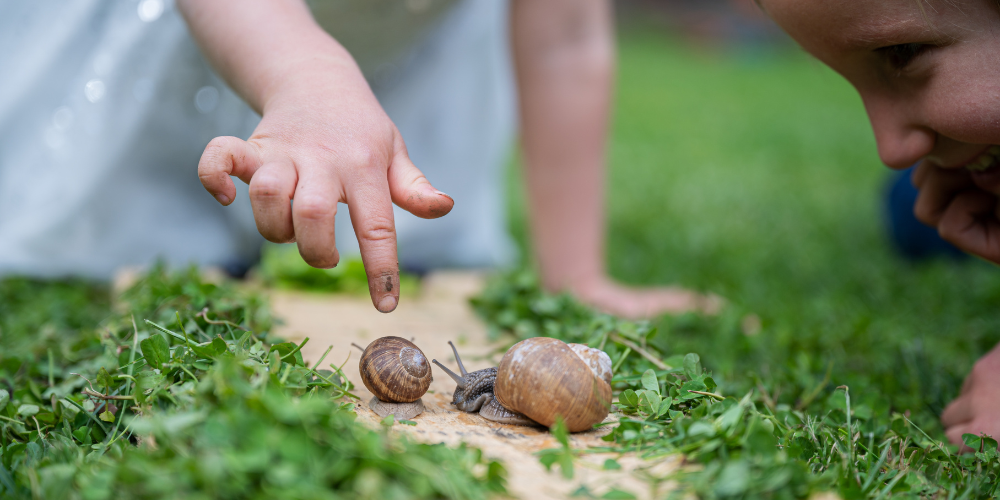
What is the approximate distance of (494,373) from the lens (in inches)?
56.9

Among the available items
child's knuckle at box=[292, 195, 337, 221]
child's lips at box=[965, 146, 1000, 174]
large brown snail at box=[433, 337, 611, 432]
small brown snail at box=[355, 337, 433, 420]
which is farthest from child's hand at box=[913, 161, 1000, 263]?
child's knuckle at box=[292, 195, 337, 221]

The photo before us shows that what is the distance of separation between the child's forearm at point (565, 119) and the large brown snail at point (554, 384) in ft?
5.24

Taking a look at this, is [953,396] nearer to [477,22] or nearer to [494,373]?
[494,373]

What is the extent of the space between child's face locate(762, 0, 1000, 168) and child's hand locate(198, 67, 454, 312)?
91 cm

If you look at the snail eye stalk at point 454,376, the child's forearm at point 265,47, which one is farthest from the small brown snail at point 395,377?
the child's forearm at point 265,47

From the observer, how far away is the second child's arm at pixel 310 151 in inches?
46.8

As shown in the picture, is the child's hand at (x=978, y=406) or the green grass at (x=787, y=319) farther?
the child's hand at (x=978, y=406)

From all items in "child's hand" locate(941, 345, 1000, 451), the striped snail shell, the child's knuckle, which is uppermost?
the child's knuckle

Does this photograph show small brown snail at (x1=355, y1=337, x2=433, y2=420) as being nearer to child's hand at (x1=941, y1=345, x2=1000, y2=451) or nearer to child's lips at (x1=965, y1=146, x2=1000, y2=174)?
child's hand at (x1=941, y1=345, x2=1000, y2=451)

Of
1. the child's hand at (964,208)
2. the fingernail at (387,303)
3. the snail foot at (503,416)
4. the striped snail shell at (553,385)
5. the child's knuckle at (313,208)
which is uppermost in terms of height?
the child's knuckle at (313,208)

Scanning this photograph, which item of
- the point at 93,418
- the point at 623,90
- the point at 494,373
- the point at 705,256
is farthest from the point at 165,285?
the point at 623,90

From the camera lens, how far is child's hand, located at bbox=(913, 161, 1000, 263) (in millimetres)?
1810

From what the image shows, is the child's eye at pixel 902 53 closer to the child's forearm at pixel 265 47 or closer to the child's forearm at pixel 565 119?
the child's forearm at pixel 265 47

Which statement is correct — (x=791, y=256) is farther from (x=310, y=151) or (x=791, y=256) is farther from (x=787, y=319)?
(x=310, y=151)
